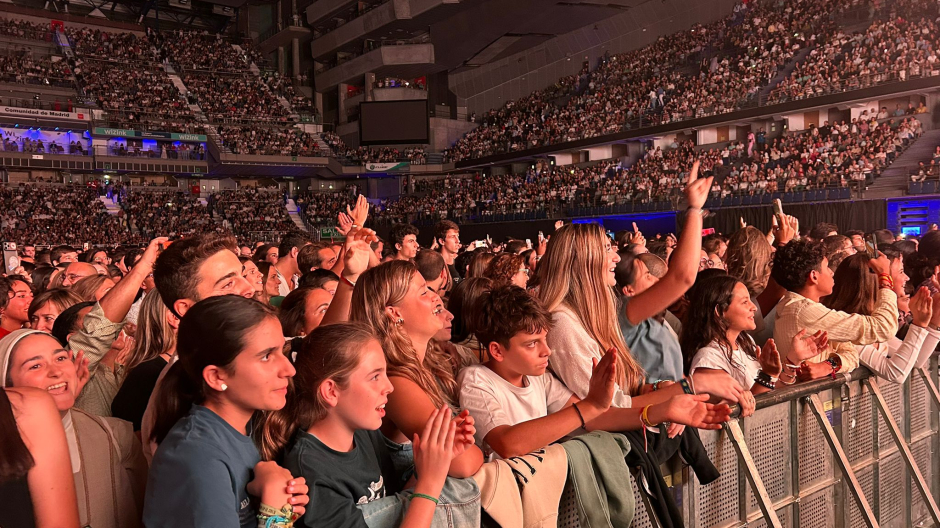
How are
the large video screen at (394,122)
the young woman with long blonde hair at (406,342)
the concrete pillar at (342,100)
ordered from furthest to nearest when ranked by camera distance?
the concrete pillar at (342,100) < the large video screen at (394,122) < the young woman with long blonde hair at (406,342)

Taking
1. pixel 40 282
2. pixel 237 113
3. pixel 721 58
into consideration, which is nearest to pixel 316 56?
pixel 237 113

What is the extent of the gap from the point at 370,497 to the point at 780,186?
79.8 feet

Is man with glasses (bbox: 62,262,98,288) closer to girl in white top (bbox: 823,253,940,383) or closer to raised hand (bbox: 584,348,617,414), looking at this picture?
raised hand (bbox: 584,348,617,414)

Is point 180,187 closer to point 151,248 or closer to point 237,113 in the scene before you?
point 237,113

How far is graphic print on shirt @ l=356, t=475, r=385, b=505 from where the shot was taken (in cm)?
243

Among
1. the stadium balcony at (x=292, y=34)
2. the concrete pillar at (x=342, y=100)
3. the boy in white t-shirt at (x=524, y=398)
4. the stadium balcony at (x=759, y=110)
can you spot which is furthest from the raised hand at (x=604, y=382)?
the stadium balcony at (x=292, y=34)

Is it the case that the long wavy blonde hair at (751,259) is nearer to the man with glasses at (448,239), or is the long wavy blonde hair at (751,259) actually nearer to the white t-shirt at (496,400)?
the man with glasses at (448,239)

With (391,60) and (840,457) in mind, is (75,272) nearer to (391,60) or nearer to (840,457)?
(840,457)

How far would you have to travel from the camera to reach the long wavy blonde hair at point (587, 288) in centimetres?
352

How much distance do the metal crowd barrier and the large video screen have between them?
123ft

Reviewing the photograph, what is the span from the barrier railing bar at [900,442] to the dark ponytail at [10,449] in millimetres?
4462

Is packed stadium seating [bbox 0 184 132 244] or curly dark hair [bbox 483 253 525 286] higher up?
packed stadium seating [bbox 0 184 132 244]

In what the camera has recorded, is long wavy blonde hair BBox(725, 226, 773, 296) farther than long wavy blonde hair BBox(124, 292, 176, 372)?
Yes

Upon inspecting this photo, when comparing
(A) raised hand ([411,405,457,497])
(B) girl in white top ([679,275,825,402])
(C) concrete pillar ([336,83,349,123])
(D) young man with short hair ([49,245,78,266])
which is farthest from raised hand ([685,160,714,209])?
(C) concrete pillar ([336,83,349,123])
